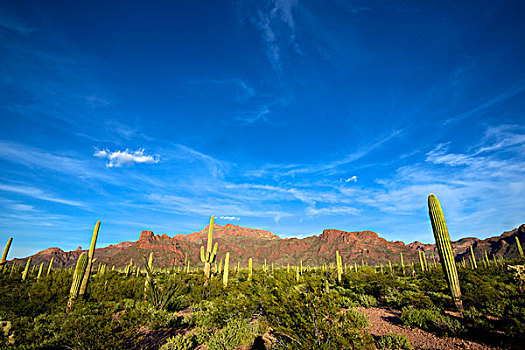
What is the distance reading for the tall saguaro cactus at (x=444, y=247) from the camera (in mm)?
8852

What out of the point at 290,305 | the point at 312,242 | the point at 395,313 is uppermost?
the point at 312,242

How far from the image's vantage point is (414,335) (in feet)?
24.5

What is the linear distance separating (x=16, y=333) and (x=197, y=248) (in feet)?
277

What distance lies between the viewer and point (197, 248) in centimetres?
8512

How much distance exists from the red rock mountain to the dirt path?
60649mm

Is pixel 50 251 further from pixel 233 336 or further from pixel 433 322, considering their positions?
pixel 433 322

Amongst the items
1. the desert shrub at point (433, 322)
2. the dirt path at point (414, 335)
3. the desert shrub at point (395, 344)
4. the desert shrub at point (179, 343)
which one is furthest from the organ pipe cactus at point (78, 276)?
the desert shrub at point (433, 322)

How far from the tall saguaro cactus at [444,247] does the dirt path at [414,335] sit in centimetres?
235

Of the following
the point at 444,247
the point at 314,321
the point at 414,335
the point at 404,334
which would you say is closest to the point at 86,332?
the point at 314,321

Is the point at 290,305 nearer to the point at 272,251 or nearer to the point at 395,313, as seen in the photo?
the point at 395,313

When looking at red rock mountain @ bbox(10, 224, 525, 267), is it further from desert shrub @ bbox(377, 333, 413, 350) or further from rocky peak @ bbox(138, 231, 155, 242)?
desert shrub @ bbox(377, 333, 413, 350)

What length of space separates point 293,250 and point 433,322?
80.6 metres

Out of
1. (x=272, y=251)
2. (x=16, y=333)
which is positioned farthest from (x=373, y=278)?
(x=272, y=251)

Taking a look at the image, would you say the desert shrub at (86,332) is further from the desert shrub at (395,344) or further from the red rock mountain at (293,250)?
the red rock mountain at (293,250)
